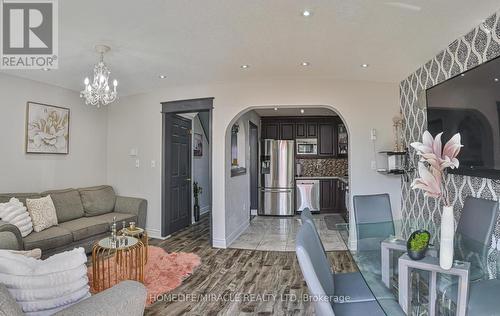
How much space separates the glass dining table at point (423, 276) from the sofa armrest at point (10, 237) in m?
3.18

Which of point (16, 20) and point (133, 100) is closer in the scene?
point (16, 20)

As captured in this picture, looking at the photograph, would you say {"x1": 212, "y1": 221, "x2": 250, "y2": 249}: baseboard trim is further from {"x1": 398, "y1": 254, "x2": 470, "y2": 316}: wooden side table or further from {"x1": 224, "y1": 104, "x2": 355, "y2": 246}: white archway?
{"x1": 398, "y1": 254, "x2": 470, "y2": 316}: wooden side table

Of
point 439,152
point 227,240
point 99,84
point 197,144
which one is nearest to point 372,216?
point 439,152

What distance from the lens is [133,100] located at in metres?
5.01

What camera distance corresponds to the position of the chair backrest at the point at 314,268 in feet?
4.01

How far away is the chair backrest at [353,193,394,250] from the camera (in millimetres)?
2525

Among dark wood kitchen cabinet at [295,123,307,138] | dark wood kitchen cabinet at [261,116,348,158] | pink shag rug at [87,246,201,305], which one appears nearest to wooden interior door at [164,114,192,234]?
pink shag rug at [87,246,201,305]

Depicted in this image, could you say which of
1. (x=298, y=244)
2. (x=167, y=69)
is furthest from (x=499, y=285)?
(x=167, y=69)

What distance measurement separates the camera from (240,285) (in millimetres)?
3000

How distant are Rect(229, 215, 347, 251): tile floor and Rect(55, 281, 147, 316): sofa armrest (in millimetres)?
2822

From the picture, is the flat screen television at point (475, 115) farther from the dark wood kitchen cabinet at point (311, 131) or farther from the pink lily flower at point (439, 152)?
the dark wood kitchen cabinet at point (311, 131)

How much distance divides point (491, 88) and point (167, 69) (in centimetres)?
334

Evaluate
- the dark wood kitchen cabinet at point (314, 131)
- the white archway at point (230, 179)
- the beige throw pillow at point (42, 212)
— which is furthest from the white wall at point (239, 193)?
the beige throw pillow at point (42, 212)

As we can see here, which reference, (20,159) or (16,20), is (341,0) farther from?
(20,159)
